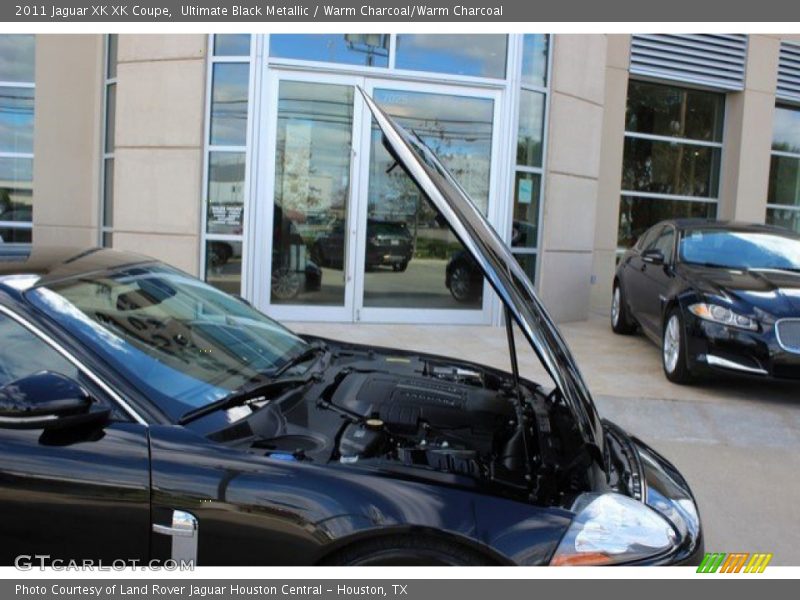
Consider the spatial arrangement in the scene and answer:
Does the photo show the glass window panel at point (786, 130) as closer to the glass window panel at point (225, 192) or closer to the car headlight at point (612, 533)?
the glass window panel at point (225, 192)

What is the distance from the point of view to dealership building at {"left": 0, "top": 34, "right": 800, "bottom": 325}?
28.7 feet

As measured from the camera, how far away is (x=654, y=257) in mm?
7523

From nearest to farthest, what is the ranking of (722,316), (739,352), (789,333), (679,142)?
(789,333) → (739,352) → (722,316) → (679,142)

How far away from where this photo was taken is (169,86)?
8789 millimetres

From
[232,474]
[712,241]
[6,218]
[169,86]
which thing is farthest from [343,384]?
[6,218]

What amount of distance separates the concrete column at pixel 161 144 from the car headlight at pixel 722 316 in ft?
19.0

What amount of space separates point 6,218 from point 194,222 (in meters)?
4.16

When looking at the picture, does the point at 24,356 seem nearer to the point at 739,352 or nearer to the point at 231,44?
the point at 739,352

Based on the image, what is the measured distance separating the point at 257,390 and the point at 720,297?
4807 millimetres

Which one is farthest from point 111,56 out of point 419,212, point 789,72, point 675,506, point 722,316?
point 789,72

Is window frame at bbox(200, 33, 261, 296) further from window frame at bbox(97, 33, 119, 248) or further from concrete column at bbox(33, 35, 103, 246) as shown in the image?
concrete column at bbox(33, 35, 103, 246)

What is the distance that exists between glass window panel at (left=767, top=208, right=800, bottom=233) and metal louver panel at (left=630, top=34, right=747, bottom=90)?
2.79 m

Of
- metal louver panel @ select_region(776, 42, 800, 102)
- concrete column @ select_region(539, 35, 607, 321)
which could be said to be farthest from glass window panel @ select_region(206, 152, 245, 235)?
metal louver panel @ select_region(776, 42, 800, 102)

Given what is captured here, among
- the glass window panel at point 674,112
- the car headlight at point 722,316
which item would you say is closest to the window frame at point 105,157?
the car headlight at point 722,316
